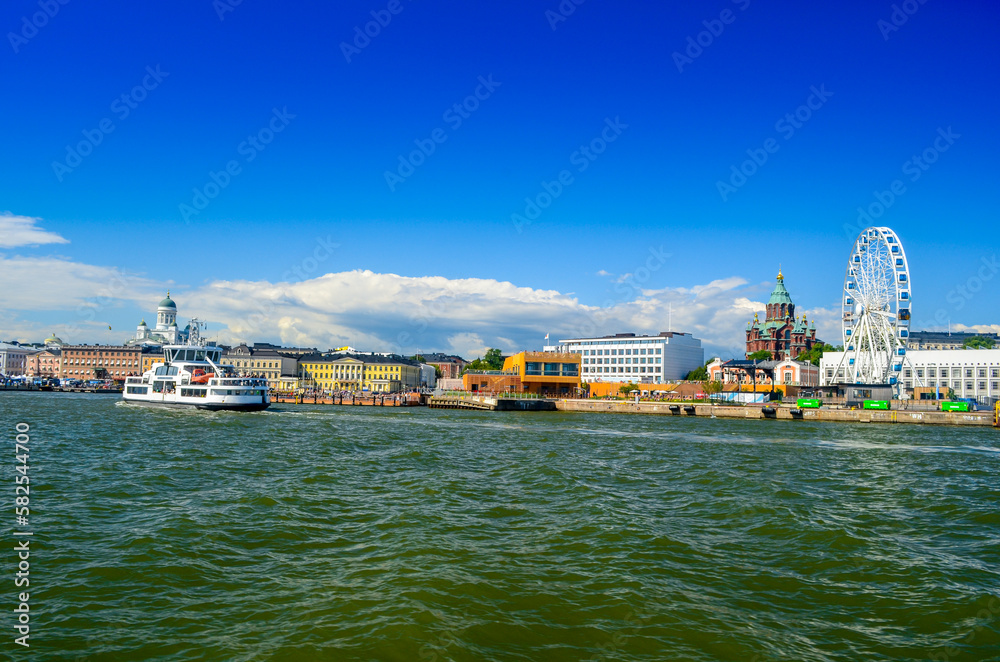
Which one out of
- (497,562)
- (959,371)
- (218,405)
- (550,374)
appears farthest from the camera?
(550,374)

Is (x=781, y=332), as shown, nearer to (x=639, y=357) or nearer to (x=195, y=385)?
(x=639, y=357)

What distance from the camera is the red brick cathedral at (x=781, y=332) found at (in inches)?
6339

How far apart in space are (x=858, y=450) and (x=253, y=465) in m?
32.5

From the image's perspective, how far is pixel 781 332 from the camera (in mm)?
162750

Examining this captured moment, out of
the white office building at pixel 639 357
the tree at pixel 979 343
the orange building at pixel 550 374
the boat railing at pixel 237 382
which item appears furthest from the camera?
the tree at pixel 979 343

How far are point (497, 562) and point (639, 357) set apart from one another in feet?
446

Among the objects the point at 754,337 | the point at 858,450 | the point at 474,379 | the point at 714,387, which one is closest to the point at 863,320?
the point at 714,387

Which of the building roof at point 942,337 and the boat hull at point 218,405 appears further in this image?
the building roof at point 942,337

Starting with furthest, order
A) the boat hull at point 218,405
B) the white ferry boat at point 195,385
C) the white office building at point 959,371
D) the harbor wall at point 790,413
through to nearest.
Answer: the white office building at point 959,371
the harbor wall at point 790,413
the white ferry boat at point 195,385
the boat hull at point 218,405

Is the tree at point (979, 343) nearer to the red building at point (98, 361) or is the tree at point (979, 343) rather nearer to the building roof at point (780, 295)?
the building roof at point (780, 295)

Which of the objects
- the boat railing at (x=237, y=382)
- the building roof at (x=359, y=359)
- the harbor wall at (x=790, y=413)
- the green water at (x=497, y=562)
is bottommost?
the harbor wall at (x=790, y=413)

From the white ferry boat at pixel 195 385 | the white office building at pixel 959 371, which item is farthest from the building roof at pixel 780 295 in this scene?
the white ferry boat at pixel 195 385

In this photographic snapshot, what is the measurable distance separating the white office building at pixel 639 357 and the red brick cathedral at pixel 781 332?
18.1m

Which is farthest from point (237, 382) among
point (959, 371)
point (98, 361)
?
point (98, 361)
